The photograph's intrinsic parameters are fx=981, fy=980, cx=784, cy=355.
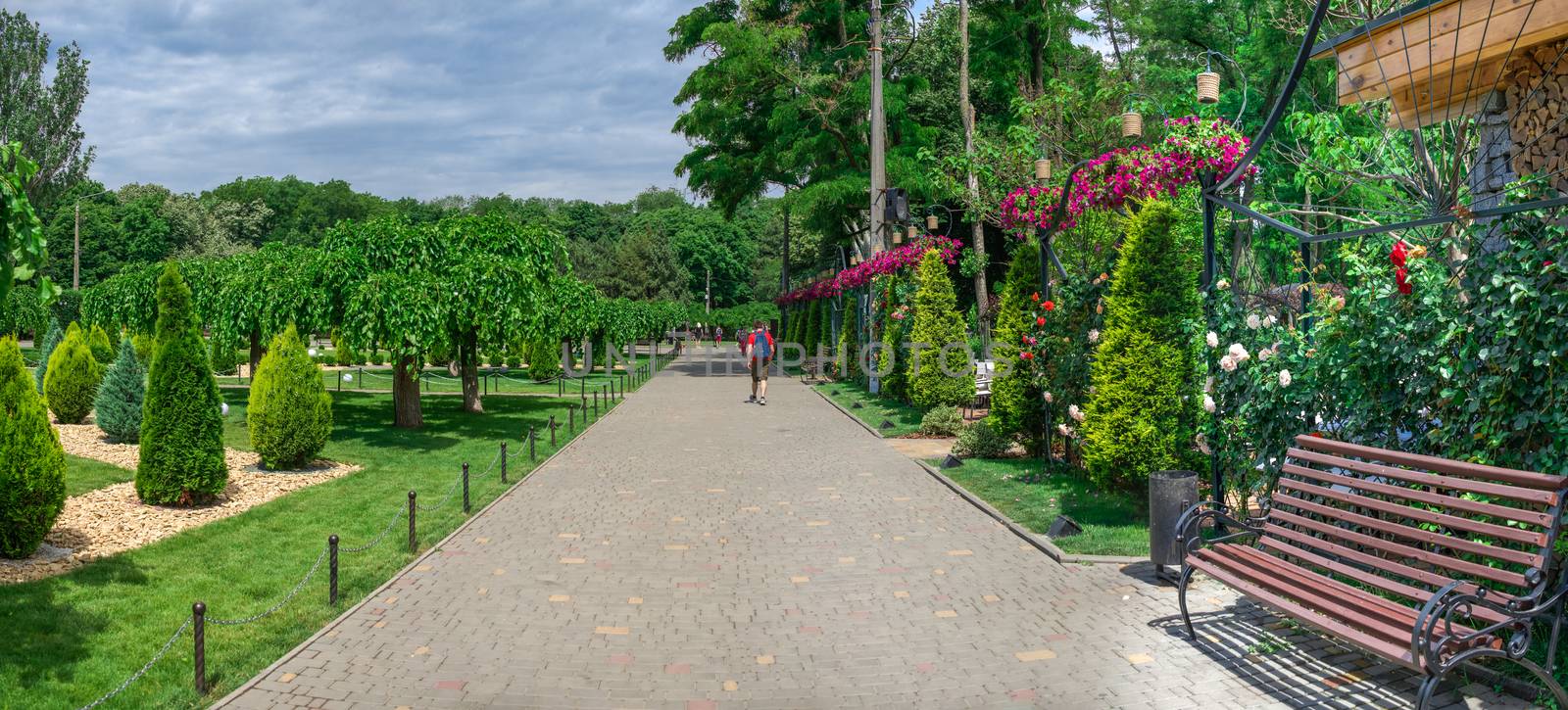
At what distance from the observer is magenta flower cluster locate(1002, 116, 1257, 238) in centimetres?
1023

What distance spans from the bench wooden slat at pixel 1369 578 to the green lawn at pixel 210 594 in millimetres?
5626

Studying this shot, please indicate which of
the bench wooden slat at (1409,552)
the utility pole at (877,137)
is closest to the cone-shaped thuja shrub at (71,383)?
the utility pole at (877,137)

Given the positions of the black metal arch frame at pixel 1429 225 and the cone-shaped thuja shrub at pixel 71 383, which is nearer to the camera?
the black metal arch frame at pixel 1429 225

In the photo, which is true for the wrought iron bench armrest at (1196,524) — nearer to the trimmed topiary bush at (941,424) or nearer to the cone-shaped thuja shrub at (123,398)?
the trimmed topiary bush at (941,424)

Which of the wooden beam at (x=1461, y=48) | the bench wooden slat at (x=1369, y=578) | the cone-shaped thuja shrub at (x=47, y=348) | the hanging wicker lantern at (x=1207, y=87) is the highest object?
the hanging wicker lantern at (x=1207, y=87)

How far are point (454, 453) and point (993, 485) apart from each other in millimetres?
8061

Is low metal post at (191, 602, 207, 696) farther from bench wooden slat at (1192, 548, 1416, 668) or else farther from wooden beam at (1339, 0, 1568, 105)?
wooden beam at (1339, 0, 1568, 105)

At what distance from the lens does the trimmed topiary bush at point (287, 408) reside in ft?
40.0

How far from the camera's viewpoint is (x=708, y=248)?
9800 centimetres

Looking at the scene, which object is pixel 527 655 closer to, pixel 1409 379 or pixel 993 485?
pixel 1409 379

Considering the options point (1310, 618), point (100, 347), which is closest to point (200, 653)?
point (1310, 618)

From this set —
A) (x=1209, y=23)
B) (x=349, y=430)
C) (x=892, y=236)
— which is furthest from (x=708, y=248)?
(x=349, y=430)

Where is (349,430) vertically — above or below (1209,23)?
below

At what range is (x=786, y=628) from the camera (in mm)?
5949
